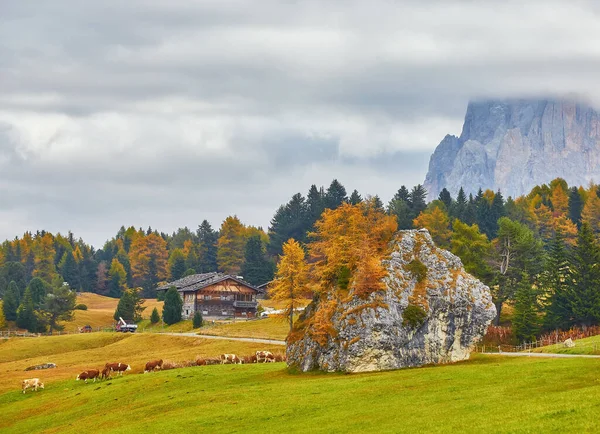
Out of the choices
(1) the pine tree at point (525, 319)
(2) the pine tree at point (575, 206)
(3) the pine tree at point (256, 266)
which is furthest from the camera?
(2) the pine tree at point (575, 206)

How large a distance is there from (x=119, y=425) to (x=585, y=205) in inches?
6322

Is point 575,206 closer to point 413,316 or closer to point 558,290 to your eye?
point 558,290

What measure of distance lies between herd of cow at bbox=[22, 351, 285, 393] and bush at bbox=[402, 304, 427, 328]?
22.5 m

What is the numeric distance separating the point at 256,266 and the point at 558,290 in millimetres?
91085

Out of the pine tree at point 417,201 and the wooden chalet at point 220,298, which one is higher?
the pine tree at point 417,201

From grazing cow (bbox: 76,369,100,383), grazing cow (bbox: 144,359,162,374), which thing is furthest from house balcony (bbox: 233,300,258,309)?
grazing cow (bbox: 76,369,100,383)

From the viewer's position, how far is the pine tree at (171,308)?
469ft

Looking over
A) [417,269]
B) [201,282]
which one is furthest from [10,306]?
[417,269]

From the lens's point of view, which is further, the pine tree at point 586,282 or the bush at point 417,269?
the pine tree at point 586,282

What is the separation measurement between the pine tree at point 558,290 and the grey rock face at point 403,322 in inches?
1761

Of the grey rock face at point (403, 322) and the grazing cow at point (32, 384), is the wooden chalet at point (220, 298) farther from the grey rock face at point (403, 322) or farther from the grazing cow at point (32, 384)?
the grey rock face at point (403, 322)

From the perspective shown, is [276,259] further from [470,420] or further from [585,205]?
[470,420]

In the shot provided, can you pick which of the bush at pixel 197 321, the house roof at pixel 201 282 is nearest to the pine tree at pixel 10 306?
the house roof at pixel 201 282

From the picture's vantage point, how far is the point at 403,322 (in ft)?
184
